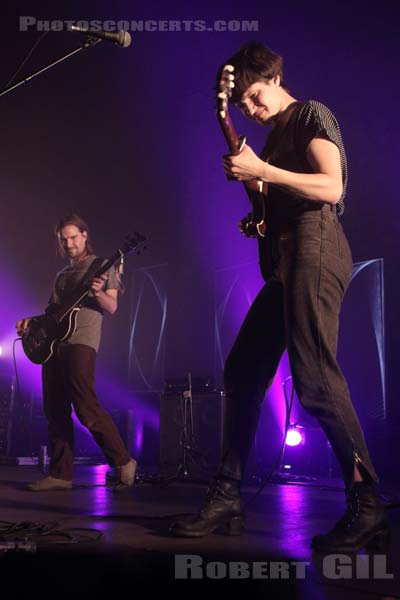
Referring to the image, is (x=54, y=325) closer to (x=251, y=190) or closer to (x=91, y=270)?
(x=91, y=270)

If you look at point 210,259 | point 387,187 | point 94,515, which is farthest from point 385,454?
point 94,515

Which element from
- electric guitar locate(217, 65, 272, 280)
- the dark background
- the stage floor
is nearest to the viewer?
the stage floor

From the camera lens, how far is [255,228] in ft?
7.31

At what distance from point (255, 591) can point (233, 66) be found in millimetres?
1741

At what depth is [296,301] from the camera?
2.06 meters

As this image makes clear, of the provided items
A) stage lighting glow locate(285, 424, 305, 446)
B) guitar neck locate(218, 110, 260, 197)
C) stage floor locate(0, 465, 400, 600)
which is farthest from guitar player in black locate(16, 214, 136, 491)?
stage lighting glow locate(285, 424, 305, 446)

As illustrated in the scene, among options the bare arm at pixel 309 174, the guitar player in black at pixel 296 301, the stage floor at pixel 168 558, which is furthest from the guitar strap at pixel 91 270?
the bare arm at pixel 309 174

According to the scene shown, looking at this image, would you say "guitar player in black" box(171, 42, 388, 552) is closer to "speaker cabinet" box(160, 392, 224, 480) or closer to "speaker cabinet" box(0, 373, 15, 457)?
"speaker cabinet" box(160, 392, 224, 480)

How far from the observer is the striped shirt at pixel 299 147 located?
2088 mm

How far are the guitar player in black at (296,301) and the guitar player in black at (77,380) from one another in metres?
1.87

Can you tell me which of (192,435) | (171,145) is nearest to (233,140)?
(192,435)

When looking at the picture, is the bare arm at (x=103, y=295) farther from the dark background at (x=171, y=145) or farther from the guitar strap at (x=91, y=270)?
the dark background at (x=171, y=145)

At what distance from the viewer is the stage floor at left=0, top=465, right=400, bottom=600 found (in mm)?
1420

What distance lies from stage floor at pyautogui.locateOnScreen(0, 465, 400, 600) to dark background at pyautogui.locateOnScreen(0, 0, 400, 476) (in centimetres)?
408
